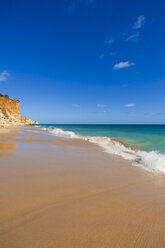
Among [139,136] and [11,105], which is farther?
[11,105]

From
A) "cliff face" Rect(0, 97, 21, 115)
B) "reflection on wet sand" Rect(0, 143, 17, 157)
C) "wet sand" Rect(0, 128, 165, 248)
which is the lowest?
"wet sand" Rect(0, 128, 165, 248)

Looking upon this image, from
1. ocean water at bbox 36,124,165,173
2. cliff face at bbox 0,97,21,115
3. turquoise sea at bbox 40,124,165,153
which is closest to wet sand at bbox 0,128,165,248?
ocean water at bbox 36,124,165,173

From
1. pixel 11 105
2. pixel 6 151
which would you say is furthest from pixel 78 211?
pixel 11 105

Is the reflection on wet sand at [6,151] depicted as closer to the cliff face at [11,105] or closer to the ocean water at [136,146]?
the ocean water at [136,146]

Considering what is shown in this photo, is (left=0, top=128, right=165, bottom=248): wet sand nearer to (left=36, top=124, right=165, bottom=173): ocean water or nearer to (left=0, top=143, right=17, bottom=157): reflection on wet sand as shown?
(left=36, top=124, right=165, bottom=173): ocean water

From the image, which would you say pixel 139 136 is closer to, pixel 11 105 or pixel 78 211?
pixel 78 211


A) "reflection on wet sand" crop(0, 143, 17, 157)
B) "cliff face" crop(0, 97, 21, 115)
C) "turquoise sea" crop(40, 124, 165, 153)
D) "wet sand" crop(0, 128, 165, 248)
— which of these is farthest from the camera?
"cliff face" crop(0, 97, 21, 115)

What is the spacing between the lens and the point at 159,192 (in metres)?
2.78

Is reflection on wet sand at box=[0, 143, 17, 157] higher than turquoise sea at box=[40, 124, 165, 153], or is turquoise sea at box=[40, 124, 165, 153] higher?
reflection on wet sand at box=[0, 143, 17, 157]

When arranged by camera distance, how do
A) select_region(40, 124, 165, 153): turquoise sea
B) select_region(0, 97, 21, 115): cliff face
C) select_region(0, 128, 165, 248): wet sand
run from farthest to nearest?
select_region(0, 97, 21, 115): cliff face < select_region(40, 124, 165, 153): turquoise sea < select_region(0, 128, 165, 248): wet sand

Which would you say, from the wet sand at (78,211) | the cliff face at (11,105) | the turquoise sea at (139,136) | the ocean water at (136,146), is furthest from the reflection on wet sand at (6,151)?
the cliff face at (11,105)

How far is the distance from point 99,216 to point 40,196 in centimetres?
109

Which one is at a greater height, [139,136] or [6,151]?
[6,151]

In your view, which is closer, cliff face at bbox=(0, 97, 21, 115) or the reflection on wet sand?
the reflection on wet sand
